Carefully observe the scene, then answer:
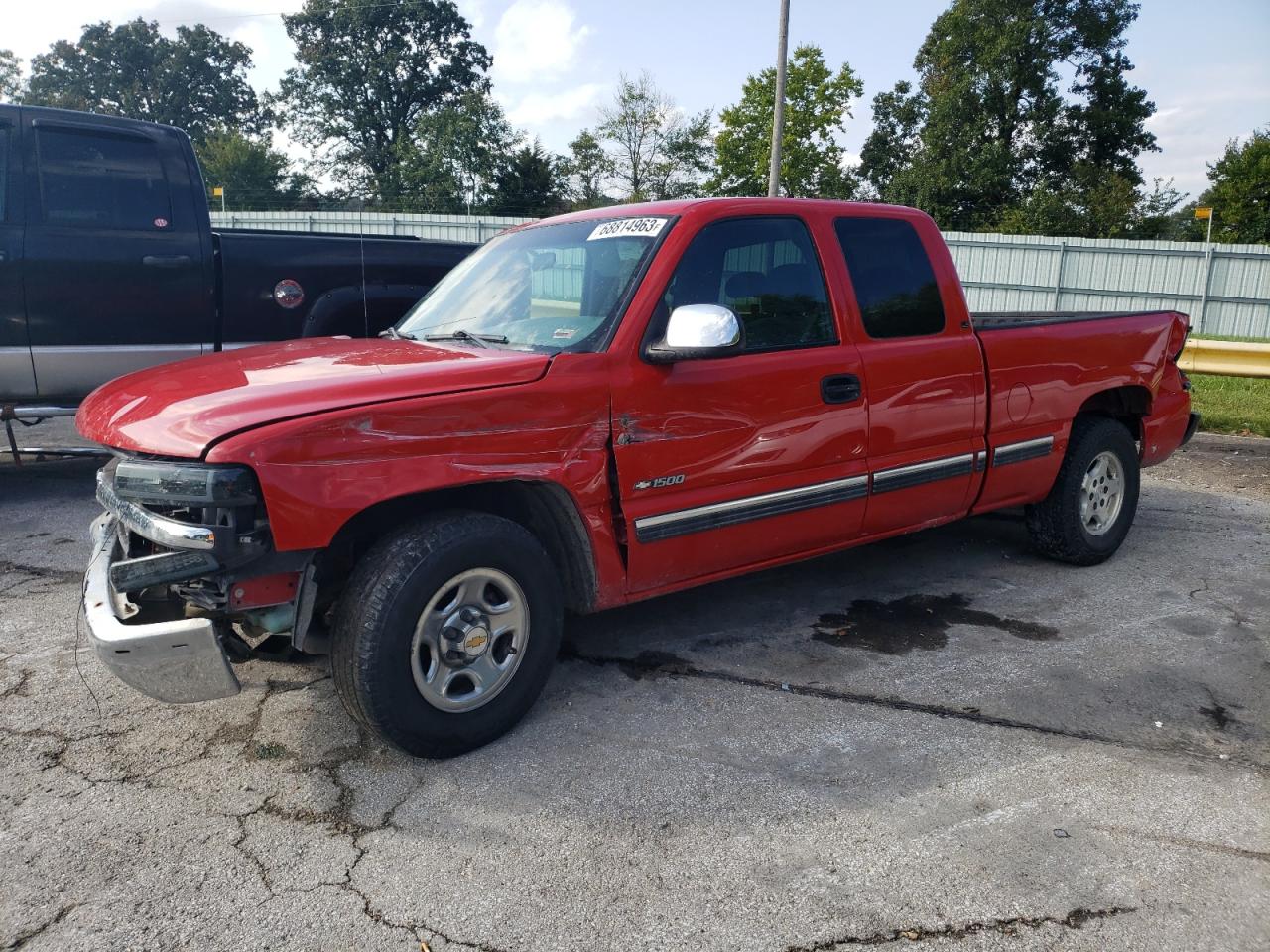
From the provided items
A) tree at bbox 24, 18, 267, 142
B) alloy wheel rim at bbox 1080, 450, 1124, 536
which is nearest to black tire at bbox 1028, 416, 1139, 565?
alloy wheel rim at bbox 1080, 450, 1124, 536

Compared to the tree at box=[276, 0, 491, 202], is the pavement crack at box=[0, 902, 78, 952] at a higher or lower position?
lower

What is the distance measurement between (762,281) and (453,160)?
42973 mm

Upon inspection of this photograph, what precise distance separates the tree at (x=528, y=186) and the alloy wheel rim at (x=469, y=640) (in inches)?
1437

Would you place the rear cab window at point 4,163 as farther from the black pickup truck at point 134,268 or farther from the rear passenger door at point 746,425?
the rear passenger door at point 746,425

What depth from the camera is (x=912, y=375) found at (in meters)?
4.24

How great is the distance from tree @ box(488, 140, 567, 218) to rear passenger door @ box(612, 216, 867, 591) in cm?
3558

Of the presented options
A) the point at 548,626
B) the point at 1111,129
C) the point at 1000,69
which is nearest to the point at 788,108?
the point at 1000,69

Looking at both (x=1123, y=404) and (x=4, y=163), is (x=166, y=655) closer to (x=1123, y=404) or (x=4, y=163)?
(x=4, y=163)

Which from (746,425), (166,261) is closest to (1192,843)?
(746,425)

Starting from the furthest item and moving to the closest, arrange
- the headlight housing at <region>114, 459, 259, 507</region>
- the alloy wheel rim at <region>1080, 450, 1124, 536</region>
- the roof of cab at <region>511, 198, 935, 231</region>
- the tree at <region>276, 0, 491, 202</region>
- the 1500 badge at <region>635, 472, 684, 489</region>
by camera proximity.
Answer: the tree at <region>276, 0, 491, 202</region>
the alloy wheel rim at <region>1080, 450, 1124, 536</region>
the roof of cab at <region>511, 198, 935, 231</region>
the 1500 badge at <region>635, 472, 684, 489</region>
the headlight housing at <region>114, 459, 259, 507</region>

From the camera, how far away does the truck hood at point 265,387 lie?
278 cm

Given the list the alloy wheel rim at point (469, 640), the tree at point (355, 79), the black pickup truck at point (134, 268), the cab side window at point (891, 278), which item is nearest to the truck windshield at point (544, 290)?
the alloy wheel rim at point (469, 640)

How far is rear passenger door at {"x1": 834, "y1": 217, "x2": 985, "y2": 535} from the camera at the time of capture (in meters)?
4.18

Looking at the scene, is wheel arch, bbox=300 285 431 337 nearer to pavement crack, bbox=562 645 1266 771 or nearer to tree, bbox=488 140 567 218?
pavement crack, bbox=562 645 1266 771
